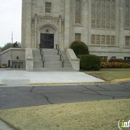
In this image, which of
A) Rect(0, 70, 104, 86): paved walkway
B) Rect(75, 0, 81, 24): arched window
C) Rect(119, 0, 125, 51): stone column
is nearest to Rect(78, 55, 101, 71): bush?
Rect(0, 70, 104, 86): paved walkway

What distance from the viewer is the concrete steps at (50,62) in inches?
845

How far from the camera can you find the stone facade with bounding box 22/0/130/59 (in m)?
27.9

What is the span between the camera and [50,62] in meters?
22.8

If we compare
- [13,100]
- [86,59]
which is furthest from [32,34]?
[13,100]

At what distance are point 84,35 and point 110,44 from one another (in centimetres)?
453

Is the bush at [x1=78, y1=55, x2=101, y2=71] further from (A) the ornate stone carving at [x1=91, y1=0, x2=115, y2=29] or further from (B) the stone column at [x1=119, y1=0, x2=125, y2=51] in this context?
(B) the stone column at [x1=119, y1=0, x2=125, y2=51]

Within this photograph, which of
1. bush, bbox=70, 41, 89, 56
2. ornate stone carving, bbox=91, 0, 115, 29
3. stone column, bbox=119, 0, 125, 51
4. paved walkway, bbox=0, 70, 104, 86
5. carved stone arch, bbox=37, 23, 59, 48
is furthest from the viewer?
stone column, bbox=119, 0, 125, 51

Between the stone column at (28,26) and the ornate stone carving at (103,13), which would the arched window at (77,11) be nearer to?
the ornate stone carving at (103,13)

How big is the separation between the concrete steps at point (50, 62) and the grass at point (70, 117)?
579 inches

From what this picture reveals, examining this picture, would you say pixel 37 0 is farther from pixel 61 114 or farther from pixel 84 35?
pixel 61 114

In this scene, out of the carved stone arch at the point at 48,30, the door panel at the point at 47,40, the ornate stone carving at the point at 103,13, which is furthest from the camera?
the ornate stone carving at the point at 103,13

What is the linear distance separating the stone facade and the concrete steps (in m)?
3.10

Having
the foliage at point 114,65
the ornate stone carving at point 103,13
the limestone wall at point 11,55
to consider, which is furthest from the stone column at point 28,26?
the foliage at point 114,65

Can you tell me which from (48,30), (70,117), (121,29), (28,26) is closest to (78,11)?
(48,30)
